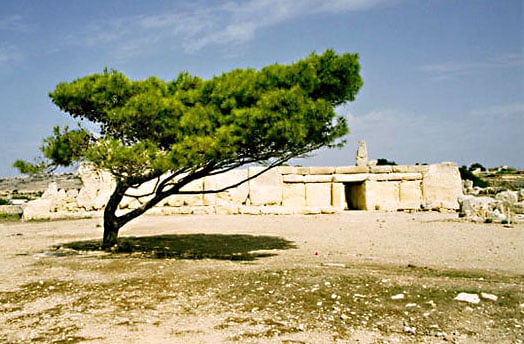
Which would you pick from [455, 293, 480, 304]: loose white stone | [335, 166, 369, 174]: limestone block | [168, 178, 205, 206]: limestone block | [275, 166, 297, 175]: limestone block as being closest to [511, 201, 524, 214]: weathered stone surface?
[335, 166, 369, 174]: limestone block

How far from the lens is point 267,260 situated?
8.62 m

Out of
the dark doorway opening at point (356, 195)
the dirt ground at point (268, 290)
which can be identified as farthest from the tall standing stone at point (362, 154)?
the dirt ground at point (268, 290)

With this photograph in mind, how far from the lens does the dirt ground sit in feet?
15.3

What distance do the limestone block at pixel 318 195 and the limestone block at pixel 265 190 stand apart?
110 centimetres

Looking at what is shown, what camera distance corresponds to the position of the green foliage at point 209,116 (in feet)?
26.3

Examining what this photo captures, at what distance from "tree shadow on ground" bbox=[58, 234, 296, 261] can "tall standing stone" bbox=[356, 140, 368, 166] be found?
10127 mm

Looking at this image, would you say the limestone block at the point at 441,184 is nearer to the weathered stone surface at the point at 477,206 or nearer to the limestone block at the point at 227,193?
the weathered stone surface at the point at 477,206

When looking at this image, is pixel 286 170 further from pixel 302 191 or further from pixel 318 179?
pixel 318 179

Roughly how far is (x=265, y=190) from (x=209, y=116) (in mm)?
10039

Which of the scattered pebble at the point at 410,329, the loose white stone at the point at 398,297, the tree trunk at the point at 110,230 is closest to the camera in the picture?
the scattered pebble at the point at 410,329

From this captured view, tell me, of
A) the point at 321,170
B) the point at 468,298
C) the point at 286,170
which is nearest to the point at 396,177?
the point at 321,170

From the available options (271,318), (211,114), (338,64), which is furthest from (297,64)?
(271,318)

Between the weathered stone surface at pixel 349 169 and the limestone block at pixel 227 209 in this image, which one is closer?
the limestone block at pixel 227 209

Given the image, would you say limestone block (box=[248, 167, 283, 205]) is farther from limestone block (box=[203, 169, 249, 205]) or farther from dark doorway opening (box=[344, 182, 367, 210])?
dark doorway opening (box=[344, 182, 367, 210])
